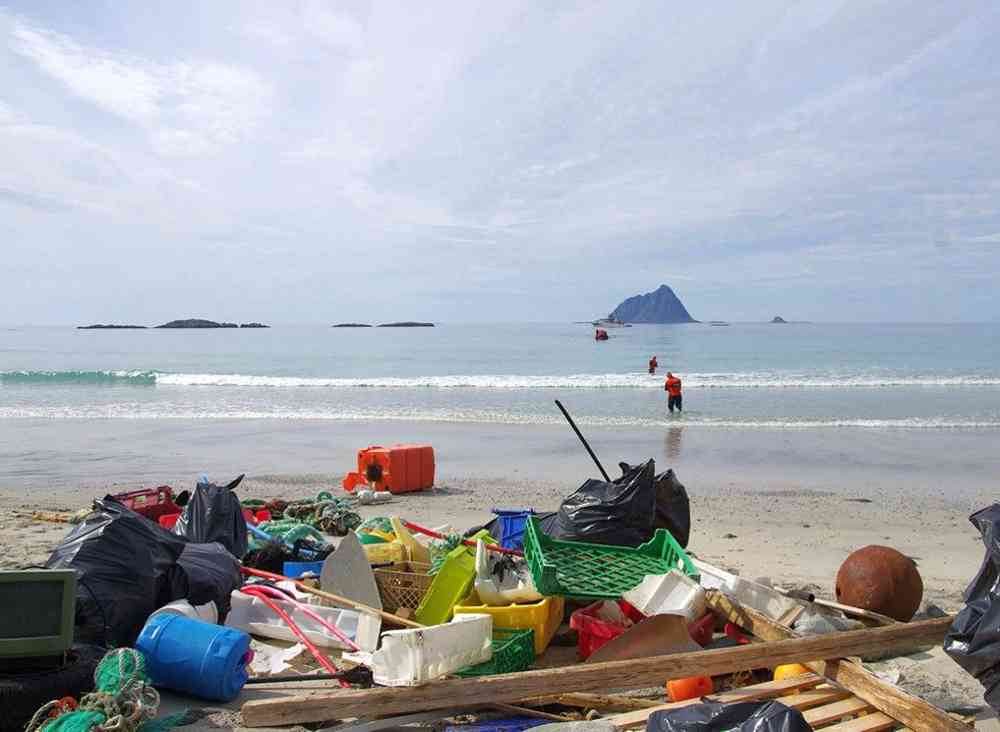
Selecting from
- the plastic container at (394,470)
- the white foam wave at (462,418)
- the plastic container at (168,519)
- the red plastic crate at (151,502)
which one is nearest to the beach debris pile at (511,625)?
the plastic container at (168,519)

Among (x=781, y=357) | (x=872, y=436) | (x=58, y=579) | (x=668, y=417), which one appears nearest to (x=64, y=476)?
(x=58, y=579)

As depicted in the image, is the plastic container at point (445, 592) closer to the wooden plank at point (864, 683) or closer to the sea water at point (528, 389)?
the wooden plank at point (864, 683)

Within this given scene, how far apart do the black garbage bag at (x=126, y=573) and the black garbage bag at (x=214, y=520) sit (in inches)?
34.7

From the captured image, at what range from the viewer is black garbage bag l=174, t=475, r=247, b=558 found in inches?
225

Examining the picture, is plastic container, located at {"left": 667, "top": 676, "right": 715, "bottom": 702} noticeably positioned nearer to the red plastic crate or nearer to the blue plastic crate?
the blue plastic crate

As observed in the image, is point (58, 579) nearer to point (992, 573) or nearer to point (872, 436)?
point (992, 573)

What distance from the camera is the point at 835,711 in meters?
3.45

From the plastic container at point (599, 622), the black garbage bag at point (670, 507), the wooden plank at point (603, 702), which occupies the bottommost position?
the wooden plank at point (603, 702)

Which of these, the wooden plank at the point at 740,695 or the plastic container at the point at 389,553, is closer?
the wooden plank at the point at 740,695

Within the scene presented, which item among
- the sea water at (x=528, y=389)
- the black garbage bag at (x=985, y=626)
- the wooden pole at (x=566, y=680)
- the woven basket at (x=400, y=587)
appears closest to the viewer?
the black garbage bag at (x=985, y=626)

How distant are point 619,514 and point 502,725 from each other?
7.52 feet

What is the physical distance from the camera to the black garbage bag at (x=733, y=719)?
2.69 meters

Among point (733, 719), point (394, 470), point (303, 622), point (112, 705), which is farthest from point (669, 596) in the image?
point (394, 470)

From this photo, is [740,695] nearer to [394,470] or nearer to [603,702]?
[603,702]
